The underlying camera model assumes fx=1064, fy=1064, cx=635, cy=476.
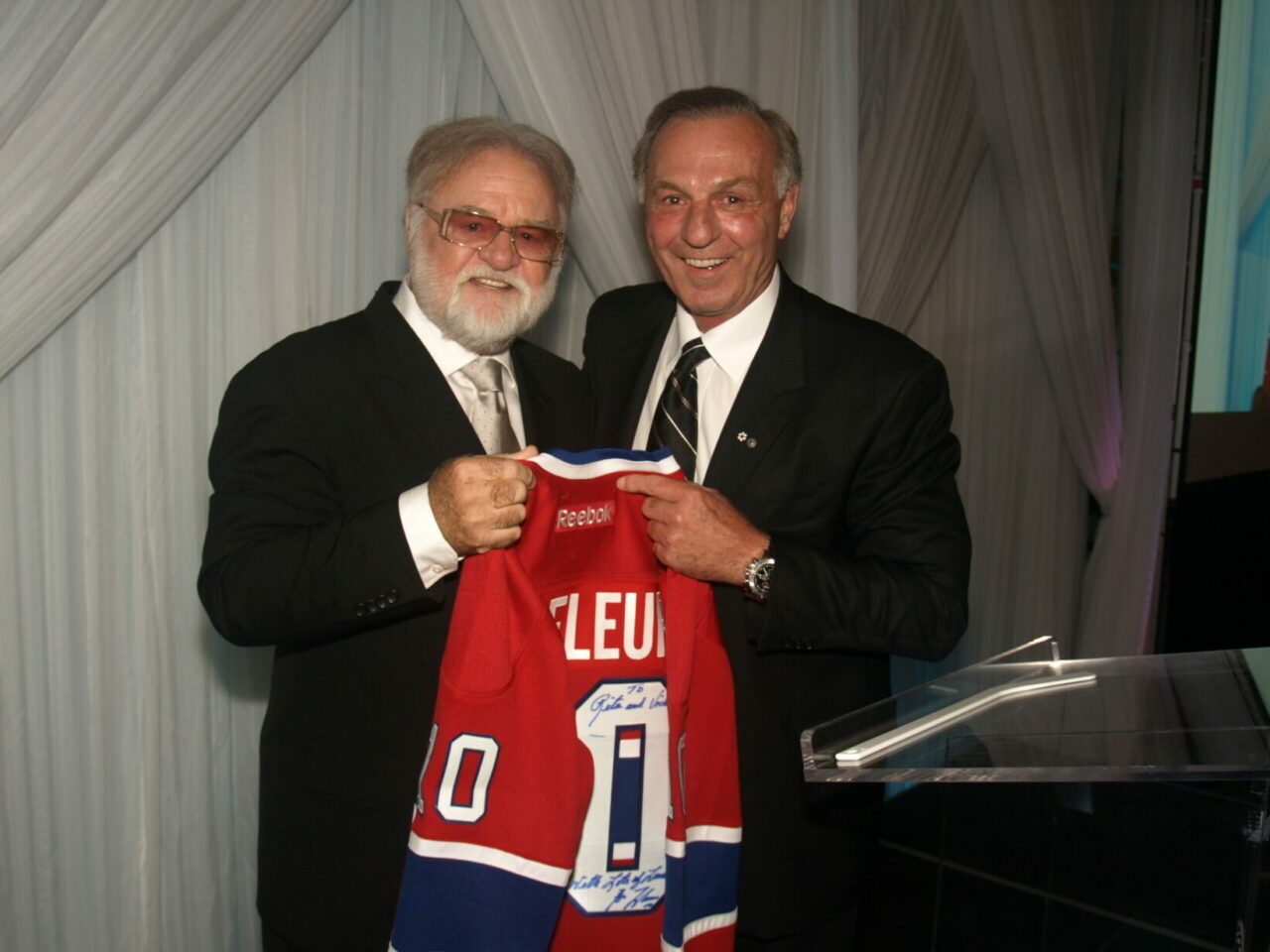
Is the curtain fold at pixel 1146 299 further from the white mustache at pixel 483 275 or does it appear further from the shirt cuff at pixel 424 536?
the shirt cuff at pixel 424 536

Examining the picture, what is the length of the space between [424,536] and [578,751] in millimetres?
371

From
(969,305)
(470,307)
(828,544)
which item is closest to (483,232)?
(470,307)

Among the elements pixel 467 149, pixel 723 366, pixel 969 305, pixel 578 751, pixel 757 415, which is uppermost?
pixel 969 305

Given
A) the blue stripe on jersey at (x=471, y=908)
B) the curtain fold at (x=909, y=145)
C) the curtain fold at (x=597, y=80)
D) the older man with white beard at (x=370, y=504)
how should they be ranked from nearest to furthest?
the blue stripe on jersey at (x=471, y=908) < the older man with white beard at (x=370, y=504) < the curtain fold at (x=597, y=80) < the curtain fold at (x=909, y=145)

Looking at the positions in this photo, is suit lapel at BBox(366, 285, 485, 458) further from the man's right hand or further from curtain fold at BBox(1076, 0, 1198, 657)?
curtain fold at BBox(1076, 0, 1198, 657)

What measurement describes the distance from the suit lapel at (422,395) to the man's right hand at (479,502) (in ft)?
0.88

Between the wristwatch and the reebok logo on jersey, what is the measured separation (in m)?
0.24

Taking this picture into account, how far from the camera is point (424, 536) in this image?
4.93 feet

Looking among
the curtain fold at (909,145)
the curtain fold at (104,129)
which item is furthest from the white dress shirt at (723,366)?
the curtain fold at (909,145)

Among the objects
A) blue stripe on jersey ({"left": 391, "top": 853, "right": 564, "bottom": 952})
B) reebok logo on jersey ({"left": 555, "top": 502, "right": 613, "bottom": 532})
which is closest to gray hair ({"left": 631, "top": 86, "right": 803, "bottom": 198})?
reebok logo on jersey ({"left": 555, "top": 502, "right": 613, "bottom": 532})

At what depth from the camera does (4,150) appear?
1761 mm

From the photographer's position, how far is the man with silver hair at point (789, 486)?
5.84 feet

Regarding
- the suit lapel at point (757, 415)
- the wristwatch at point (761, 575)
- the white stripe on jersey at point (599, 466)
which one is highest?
the suit lapel at point (757, 415)

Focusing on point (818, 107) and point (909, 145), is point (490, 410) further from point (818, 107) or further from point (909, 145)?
point (909, 145)
